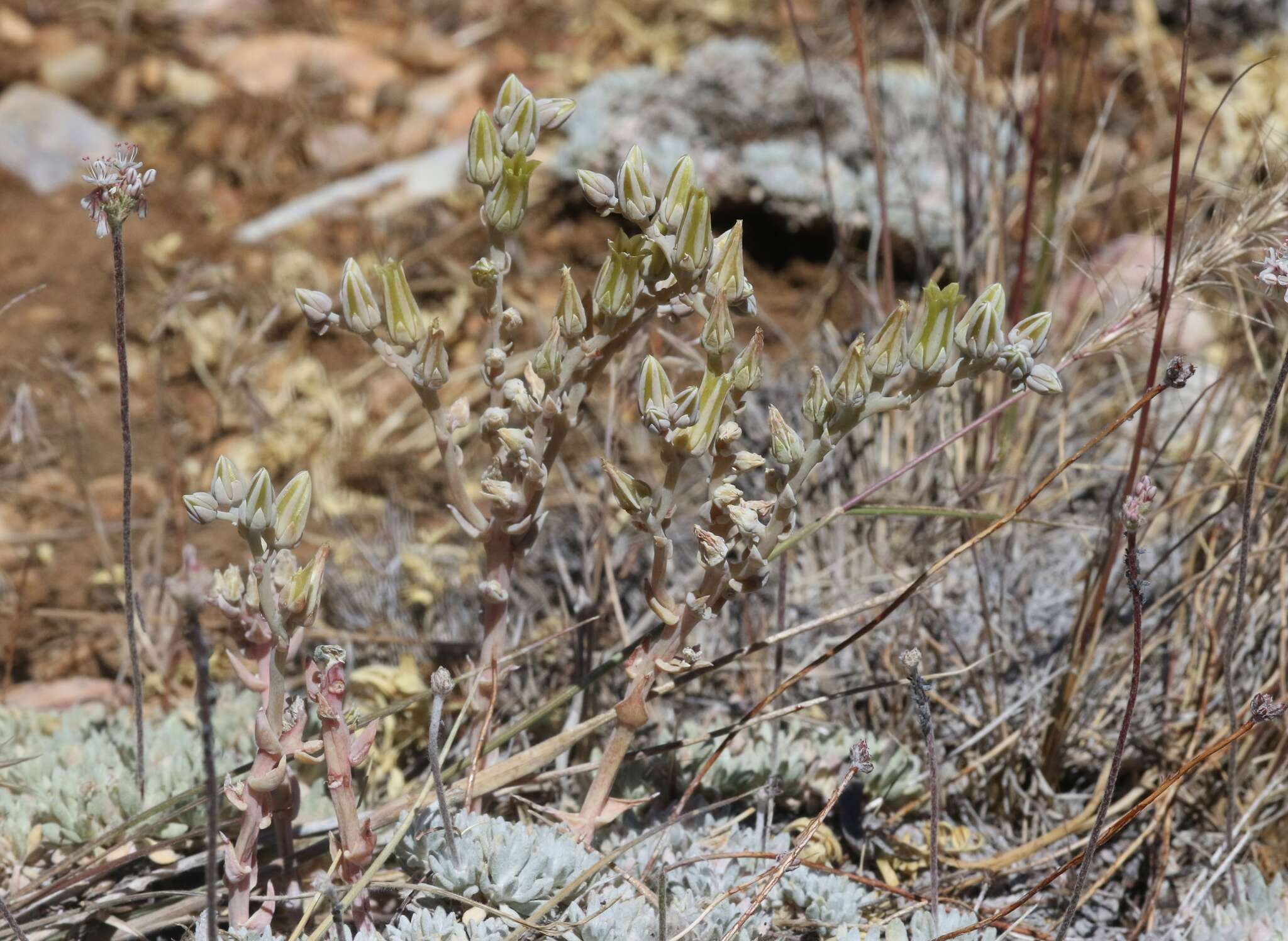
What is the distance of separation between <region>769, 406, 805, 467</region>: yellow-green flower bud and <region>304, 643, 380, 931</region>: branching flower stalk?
636 mm

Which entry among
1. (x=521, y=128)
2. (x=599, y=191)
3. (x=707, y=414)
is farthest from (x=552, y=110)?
(x=707, y=414)

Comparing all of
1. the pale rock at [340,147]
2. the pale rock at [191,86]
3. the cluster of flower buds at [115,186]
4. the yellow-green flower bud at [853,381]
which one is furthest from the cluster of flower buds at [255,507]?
the pale rock at [191,86]

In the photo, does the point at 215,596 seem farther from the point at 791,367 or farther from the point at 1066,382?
the point at 1066,382

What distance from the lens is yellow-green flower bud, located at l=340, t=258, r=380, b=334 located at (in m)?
1.49

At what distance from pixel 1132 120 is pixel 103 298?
374 cm

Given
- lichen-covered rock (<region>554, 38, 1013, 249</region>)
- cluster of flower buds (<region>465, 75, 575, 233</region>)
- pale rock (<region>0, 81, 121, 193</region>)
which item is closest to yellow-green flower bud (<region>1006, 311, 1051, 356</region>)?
cluster of flower buds (<region>465, 75, 575, 233</region>)

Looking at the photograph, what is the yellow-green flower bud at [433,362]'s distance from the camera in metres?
1.55

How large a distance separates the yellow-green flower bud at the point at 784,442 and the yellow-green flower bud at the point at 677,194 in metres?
0.28

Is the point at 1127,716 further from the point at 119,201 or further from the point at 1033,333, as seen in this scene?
the point at 119,201

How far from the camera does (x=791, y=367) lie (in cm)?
320

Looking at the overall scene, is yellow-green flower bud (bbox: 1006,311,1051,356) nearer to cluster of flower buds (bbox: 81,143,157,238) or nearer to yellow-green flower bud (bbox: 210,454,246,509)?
yellow-green flower bud (bbox: 210,454,246,509)

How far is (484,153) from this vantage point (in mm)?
1551

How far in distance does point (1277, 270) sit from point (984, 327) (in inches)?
16.0

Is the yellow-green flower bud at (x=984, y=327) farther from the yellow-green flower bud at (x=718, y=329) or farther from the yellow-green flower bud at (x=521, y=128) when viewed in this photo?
the yellow-green flower bud at (x=521, y=128)
